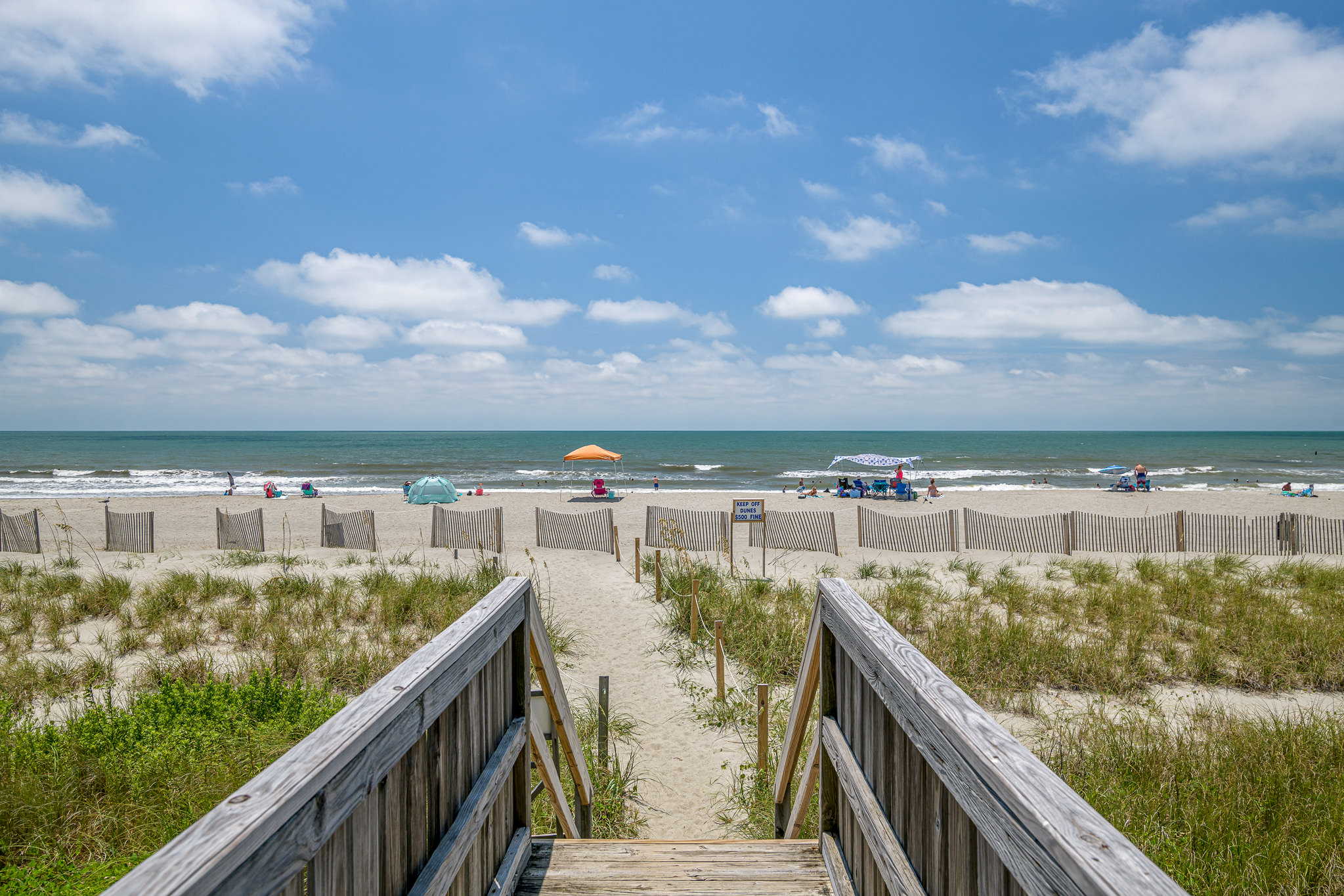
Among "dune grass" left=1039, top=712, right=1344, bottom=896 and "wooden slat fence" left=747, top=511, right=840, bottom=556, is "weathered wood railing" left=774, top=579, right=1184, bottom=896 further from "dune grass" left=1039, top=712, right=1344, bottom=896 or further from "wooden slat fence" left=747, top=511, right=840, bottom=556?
"wooden slat fence" left=747, top=511, right=840, bottom=556

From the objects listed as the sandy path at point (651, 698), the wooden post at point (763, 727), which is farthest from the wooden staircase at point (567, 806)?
the sandy path at point (651, 698)

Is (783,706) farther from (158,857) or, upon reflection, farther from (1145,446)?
(1145,446)

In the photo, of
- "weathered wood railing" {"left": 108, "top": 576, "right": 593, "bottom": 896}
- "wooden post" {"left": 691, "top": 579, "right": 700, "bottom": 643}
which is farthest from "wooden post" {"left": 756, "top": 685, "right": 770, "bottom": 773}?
"wooden post" {"left": 691, "top": 579, "right": 700, "bottom": 643}

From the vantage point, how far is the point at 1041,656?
737cm

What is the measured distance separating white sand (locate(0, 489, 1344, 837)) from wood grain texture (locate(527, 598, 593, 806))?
4.98 feet

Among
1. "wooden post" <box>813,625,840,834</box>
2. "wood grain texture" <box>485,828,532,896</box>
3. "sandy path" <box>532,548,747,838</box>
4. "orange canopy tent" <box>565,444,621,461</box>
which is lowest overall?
"sandy path" <box>532,548,747,838</box>

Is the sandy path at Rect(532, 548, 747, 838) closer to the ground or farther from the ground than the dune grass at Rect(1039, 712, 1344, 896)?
closer to the ground

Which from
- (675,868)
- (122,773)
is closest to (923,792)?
(675,868)

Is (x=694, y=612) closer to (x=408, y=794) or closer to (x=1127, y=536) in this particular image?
(x=408, y=794)

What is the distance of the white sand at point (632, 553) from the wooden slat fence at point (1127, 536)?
8.99ft

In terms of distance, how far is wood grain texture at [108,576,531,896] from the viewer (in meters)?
0.88

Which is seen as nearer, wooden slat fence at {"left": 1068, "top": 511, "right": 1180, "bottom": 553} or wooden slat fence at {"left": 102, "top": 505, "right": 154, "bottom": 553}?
wooden slat fence at {"left": 102, "top": 505, "right": 154, "bottom": 553}

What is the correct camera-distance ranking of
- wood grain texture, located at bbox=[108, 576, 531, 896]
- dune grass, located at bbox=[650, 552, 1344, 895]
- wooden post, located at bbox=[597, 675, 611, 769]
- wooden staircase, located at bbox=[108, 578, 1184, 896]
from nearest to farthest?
wood grain texture, located at bbox=[108, 576, 531, 896]
wooden staircase, located at bbox=[108, 578, 1184, 896]
dune grass, located at bbox=[650, 552, 1344, 895]
wooden post, located at bbox=[597, 675, 611, 769]

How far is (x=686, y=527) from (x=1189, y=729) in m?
12.8
